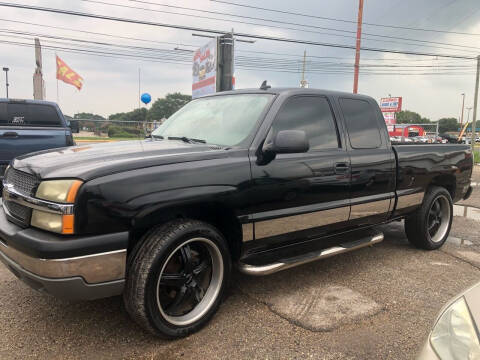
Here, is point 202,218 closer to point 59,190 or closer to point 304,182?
point 304,182

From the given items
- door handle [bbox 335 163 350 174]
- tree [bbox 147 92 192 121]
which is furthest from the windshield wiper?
tree [bbox 147 92 192 121]

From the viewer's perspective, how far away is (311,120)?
137 inches

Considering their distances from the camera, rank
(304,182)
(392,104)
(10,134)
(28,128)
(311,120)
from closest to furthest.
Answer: (304,182)
(311,120)
(10,134)
(28,128)
(392,104)

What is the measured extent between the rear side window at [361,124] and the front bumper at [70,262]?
2.53 meters

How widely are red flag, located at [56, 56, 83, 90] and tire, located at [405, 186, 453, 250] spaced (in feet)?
65.1

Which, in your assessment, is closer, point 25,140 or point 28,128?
point 25,140

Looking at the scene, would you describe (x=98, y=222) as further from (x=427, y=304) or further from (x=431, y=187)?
A: (x=431, y=187)

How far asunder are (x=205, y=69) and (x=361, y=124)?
11486 mm

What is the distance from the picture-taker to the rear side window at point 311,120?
3252 mm

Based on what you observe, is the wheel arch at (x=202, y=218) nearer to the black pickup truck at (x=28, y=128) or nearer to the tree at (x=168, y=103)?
the black pickup truck at (x=28, y=128)

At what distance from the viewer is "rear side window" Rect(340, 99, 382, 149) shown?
12.4 ft

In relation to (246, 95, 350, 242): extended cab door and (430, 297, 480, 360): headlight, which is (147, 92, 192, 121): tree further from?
(430, 297, 480, 360): headlight

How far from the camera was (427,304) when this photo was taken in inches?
126

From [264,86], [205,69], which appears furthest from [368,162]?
[205,69]
